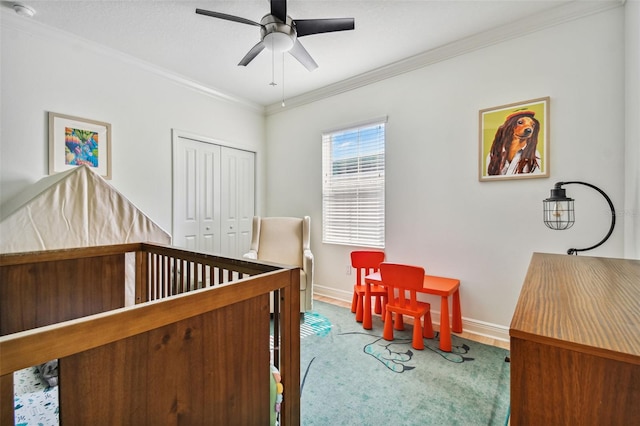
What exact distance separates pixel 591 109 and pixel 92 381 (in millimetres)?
3053

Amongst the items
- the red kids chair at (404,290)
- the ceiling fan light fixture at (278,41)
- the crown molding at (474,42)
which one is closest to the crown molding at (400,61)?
the crown molding at (474,42)

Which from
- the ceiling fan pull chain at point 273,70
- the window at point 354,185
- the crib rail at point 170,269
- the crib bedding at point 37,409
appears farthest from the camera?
the window at point 354,185

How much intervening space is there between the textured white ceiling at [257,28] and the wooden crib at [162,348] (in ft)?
6.26

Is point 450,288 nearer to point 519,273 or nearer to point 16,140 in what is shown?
point 519,273

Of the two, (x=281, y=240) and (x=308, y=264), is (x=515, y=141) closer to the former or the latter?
(x=308, y=264)

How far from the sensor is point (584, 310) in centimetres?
74

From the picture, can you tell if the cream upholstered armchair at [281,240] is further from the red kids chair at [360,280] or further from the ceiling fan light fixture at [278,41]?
the ceiling fan light fixture at [278,41]

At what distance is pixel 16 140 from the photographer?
2.15m

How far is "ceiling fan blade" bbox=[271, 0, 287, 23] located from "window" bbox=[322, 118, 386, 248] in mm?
1558

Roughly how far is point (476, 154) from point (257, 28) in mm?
2161

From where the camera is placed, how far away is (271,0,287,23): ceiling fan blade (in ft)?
5.60

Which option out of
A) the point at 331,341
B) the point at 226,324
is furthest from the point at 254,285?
the point at 331,341

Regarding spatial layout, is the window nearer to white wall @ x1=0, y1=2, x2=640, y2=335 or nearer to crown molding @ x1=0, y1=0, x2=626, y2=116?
white wall @ x1=0, y1=2, x2=640, y2=335

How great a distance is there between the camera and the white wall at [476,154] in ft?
6.64
